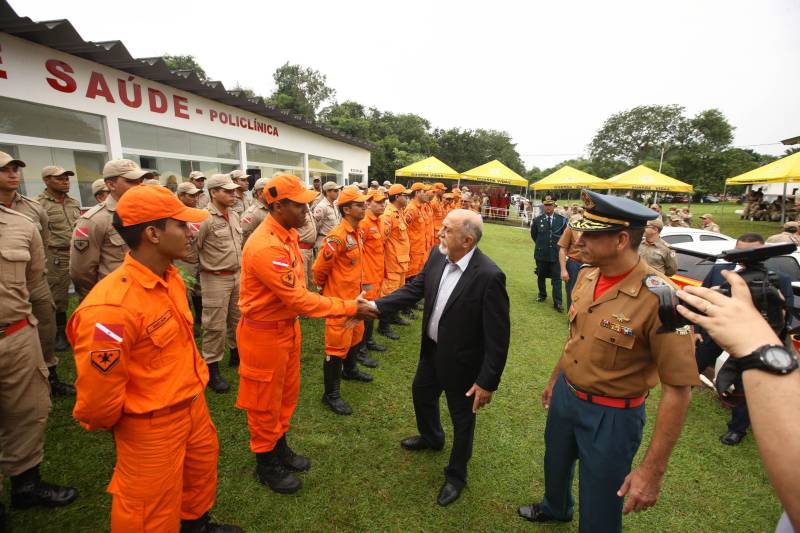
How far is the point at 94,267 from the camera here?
3.80m

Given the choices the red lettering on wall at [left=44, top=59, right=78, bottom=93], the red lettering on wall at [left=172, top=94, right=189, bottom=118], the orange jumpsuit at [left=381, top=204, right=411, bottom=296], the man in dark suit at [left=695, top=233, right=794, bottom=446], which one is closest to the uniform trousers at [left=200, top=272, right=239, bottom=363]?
the orange jumpsuit at [left=381, top=204, right=411, bottom=296]

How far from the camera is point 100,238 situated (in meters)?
3.77

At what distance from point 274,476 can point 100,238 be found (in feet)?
9.97

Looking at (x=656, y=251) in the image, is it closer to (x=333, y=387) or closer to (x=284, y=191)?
(x=333, y=387)

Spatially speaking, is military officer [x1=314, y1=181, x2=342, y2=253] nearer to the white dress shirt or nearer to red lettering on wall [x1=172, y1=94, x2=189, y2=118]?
red lettering on wall [x1=172, y1=94, x2=189, y2=118]

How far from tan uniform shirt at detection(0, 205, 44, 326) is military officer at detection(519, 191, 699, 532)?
3737mm

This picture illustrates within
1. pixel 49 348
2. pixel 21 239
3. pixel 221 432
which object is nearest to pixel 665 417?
pixel 221 432

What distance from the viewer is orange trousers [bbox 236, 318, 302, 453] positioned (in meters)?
2.75

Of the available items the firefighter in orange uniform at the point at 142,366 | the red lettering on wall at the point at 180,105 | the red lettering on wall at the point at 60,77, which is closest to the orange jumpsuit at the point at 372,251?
the firefighter in orange uniform at the point at 142,366

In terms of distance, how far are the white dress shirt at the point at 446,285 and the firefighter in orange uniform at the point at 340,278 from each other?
1.31 m

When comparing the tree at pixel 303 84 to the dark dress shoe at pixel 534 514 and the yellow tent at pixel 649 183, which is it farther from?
the dark dress shoe at pixel 534 514

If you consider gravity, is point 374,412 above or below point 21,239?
below

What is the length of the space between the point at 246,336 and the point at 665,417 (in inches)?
107

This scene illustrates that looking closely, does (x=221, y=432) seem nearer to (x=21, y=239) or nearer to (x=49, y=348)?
(x=49, y=348)
